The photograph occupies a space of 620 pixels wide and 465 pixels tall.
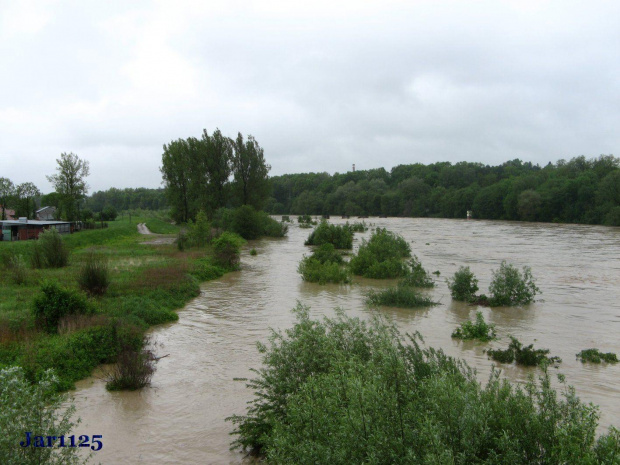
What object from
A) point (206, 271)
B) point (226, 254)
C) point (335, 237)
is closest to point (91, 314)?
point (206, 271)

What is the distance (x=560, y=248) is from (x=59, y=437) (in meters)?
38.1

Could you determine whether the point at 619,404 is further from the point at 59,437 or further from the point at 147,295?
the point at 147,295

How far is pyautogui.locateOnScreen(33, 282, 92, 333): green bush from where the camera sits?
10.5 meters

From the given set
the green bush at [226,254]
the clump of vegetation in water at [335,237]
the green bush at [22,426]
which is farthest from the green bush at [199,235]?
the green bush at [22,426]

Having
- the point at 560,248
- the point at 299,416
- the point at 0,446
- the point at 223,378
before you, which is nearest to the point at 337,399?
the point at 299,416

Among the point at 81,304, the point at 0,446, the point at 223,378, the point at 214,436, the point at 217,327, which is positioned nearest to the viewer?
the point at 0,446

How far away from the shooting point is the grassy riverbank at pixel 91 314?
336 inches

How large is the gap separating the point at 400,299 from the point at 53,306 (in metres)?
10.3

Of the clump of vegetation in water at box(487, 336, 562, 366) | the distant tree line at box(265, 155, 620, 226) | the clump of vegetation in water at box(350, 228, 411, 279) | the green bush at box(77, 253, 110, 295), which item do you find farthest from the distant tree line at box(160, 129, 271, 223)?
the distant tree line at box(265, 155, 620, 226)

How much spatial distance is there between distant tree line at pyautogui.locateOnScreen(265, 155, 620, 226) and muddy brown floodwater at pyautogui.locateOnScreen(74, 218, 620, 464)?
57917 millimetres

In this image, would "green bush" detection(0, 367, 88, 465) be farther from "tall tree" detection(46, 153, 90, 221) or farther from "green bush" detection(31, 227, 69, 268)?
"tall tree" detection(46, 153, 90, 221)

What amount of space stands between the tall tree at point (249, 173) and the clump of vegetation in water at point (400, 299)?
4264cm

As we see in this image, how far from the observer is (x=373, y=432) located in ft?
13.0

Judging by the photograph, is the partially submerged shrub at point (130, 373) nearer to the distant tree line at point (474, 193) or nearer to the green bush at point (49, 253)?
the green bush at point (49, 253)
